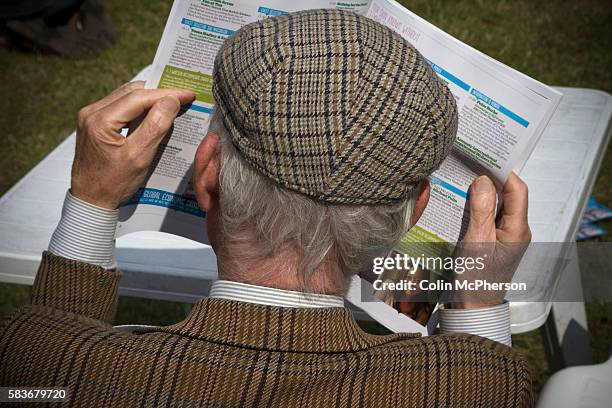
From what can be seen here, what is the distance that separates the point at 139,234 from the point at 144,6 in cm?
319

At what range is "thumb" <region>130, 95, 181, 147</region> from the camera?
1153 millimetres

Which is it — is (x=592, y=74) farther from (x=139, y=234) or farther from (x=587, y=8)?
(x=139, y=234)

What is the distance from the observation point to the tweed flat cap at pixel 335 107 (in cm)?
80


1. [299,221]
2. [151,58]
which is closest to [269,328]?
[299,221]

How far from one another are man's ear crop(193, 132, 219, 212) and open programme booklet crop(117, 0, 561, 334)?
29cm

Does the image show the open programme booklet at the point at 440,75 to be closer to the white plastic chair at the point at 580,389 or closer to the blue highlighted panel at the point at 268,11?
the blue highlighted panel at the point at 268,11

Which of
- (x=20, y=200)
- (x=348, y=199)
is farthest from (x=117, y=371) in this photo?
(x=20, y=200)

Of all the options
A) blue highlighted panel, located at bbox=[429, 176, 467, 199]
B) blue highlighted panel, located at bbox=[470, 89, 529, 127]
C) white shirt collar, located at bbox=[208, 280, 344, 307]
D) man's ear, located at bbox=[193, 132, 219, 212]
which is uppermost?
blue highlighted panel, located at bbox=[470, 89, 529, 127]

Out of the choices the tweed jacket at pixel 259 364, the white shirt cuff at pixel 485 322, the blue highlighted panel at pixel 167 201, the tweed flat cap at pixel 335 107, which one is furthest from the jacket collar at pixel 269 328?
the blue highlighted panel at pixel 167 201

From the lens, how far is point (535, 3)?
4215 millimetres

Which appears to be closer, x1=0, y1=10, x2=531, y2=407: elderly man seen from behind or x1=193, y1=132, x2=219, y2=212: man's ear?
x1=0, y1=10, x2=531, y2=407: elderly man seen from behind

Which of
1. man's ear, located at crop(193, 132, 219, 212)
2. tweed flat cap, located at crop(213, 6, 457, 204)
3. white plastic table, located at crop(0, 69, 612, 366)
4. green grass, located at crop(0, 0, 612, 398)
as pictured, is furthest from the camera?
green grass, located at crop(0, 0, 612, 398)

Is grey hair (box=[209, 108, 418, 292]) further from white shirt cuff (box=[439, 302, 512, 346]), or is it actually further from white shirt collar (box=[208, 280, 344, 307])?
white shirt cuff (box=[439, 302, 512, 346])

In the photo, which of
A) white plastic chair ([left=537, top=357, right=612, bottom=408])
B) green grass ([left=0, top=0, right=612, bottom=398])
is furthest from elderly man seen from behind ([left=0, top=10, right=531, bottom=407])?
green grass ([left=0, top=0, right=612, bottom=398])
